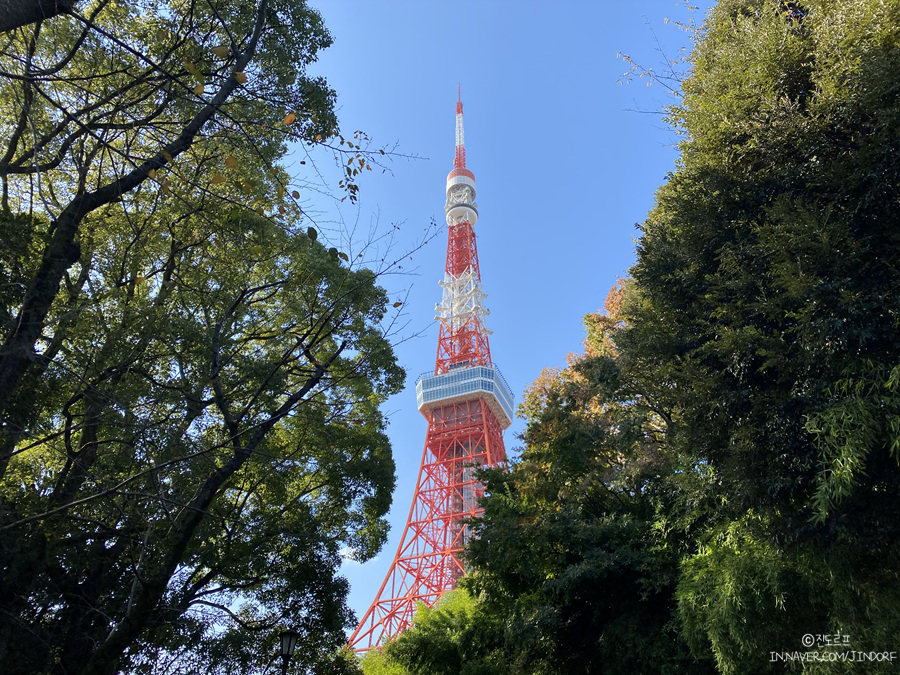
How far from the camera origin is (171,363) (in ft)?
23.6

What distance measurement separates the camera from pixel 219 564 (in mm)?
7035

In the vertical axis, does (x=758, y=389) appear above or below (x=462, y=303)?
below

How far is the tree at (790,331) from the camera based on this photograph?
4.82 m

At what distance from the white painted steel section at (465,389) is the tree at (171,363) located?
24792 mm

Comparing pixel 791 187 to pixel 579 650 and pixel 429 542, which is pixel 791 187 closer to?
pixel 579 650

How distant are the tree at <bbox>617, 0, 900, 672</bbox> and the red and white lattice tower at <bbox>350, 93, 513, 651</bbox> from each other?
2011cm

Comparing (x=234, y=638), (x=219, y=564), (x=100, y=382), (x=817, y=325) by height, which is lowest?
(x=234, y=638)

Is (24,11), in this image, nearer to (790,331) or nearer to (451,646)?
(790,331)

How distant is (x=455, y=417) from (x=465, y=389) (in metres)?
1.91

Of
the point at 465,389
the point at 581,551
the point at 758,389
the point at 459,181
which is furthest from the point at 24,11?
the point at 459,181

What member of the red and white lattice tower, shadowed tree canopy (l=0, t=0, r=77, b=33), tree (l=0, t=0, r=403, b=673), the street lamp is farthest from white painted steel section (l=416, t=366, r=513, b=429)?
shadowed tree canopy (l=0, t=0, r=77, b=33)

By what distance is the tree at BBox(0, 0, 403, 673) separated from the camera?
4.07 m

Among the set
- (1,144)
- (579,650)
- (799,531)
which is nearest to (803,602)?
(799,531)

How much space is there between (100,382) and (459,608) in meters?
8.43
